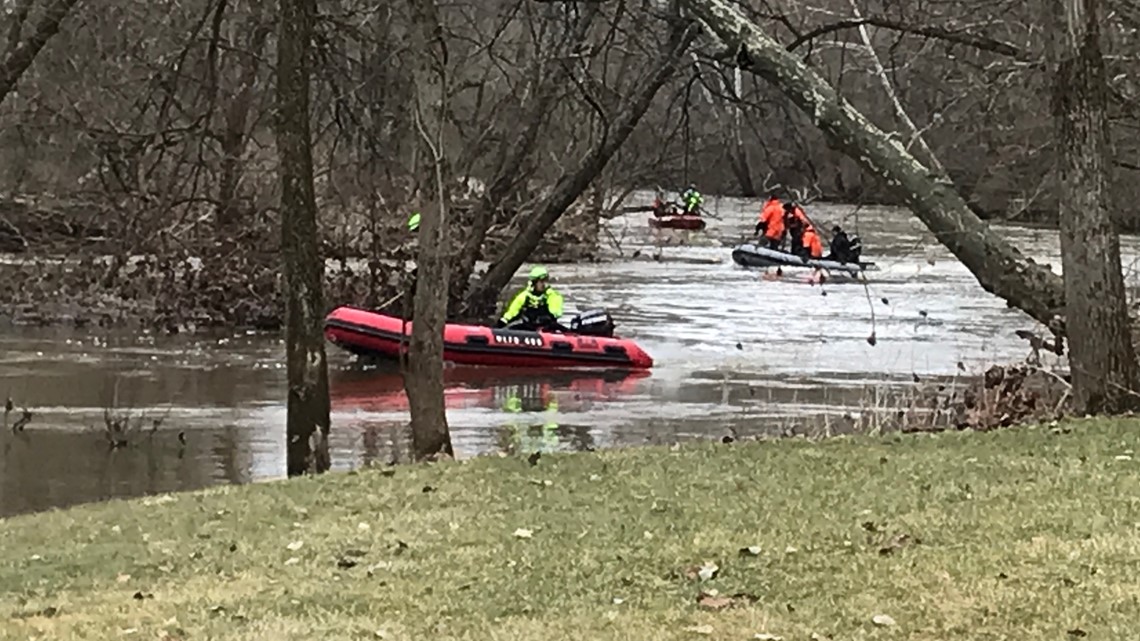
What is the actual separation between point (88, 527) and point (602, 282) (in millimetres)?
23579

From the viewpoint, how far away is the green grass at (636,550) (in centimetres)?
533

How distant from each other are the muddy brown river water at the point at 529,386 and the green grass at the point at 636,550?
4625 millimetres

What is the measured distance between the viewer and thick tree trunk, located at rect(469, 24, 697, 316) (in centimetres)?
1559

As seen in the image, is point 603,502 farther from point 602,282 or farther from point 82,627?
point 602,282

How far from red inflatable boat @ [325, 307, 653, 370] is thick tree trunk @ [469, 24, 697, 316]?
5.29 ft

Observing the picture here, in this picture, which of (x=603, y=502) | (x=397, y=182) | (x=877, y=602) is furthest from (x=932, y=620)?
(x=397, y=182)

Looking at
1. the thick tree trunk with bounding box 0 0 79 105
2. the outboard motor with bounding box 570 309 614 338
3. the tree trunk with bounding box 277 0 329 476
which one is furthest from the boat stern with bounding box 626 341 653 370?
the thick tree trunk with bounding box 0 0 79 105

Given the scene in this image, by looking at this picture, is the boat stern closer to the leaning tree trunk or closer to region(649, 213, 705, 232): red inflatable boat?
the leaning tree trunk

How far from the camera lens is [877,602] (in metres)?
5.36

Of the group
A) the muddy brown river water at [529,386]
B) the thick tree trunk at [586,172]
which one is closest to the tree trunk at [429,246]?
the muddy brown river water at [529,386]

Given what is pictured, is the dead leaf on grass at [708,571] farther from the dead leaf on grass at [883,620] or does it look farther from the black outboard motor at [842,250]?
the black outboard motor at [842,250]

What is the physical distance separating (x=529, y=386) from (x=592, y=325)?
1888 millimetres

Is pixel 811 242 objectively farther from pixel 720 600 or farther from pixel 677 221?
pixel 720 600

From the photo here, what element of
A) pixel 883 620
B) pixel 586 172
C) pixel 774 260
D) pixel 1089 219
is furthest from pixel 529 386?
pixel 883 620
